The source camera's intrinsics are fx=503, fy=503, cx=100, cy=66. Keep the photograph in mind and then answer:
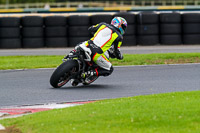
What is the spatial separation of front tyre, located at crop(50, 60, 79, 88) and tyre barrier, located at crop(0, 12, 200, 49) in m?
10.1

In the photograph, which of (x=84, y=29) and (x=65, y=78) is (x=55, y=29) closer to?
(x=84, y=29)

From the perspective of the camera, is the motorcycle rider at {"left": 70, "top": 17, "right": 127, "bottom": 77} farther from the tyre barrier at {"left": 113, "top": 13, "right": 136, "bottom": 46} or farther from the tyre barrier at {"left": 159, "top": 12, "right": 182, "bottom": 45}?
the tyre barrier at {"left": 159, "top": 12, "right": 182, "bottom": 45}

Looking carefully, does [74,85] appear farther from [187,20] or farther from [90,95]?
[187,20]

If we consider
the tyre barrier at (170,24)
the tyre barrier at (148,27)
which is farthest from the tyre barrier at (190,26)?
the tyre barrier at (148,27)

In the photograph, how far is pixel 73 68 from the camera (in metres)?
11.0

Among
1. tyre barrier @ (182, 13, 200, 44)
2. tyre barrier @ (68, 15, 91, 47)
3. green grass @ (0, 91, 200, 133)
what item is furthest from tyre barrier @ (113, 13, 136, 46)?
green grass @ (0, 91, 200, 133)

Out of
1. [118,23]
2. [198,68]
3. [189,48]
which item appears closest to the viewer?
[118,23]

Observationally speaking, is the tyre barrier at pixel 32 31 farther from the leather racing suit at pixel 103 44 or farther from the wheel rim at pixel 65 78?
the wheel rim at pixel 65 78

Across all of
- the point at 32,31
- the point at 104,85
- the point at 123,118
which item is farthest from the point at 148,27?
the point at 123,118

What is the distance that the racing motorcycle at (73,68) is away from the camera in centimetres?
1078

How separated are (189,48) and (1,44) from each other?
7868 mm

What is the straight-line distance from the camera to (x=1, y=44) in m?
21.3

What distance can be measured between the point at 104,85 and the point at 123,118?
485 centimetres

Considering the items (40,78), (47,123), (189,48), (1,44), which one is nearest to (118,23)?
(40,78)
